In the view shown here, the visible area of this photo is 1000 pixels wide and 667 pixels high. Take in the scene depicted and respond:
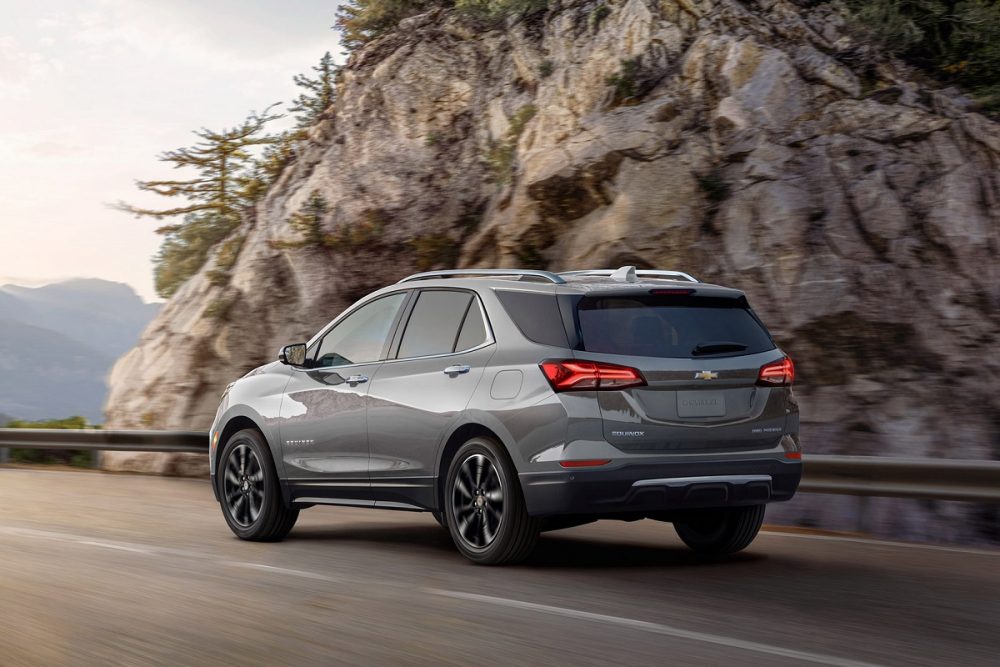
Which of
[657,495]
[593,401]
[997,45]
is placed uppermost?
[997,45]

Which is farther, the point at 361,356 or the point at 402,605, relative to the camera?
the point at 361,356

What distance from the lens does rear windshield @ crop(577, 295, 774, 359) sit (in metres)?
7.07

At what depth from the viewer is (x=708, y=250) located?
47.2ft

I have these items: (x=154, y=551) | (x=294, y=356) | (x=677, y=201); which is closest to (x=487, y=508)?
(x=294, y=356)

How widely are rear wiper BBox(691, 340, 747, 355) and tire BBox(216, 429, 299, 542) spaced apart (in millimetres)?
3595

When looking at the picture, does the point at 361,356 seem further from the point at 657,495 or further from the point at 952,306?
the point at 952,306

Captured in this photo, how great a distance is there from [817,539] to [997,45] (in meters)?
8.89

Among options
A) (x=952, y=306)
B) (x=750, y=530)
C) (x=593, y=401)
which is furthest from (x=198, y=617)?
(x=952, y=306)

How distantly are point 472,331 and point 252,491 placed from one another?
8.73 feet

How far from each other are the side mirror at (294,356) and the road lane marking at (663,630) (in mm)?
2934

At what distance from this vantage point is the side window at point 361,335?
859cm

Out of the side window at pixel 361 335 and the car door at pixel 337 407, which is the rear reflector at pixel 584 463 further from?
the side window at pixel 361 335

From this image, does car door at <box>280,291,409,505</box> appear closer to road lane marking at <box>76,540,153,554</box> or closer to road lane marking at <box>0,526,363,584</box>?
road lane marking at <box>0,526,363,584</box>

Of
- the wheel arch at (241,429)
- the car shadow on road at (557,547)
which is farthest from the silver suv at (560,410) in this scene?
the wheel arch at (241,429)
